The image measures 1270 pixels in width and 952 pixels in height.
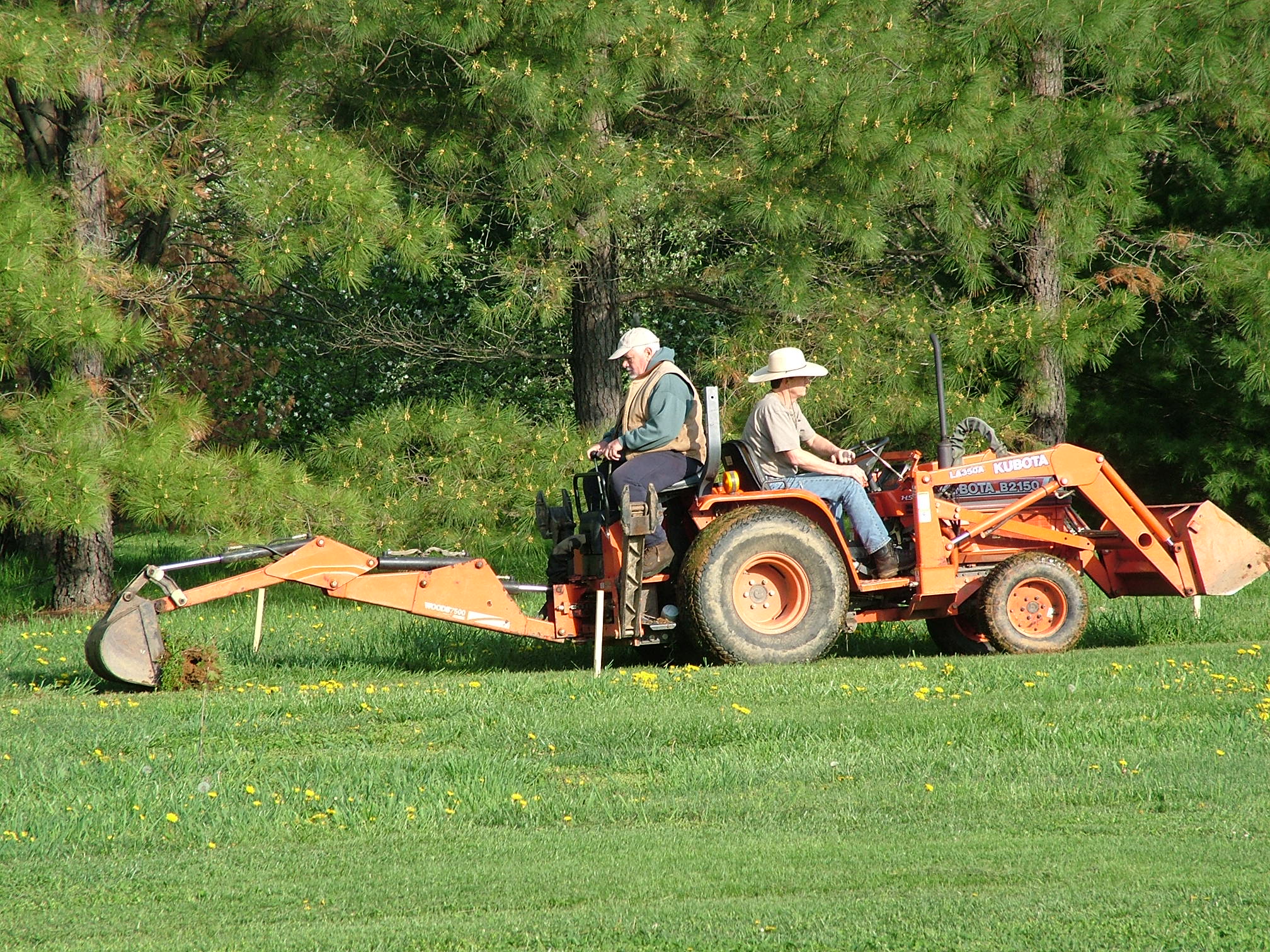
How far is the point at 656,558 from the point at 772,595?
2.46 ft

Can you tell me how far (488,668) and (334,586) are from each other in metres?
1.52

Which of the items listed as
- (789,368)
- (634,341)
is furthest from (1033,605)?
(634,341)

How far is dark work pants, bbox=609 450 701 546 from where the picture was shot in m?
8.72

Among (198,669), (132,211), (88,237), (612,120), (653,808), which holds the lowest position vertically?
(653,808)

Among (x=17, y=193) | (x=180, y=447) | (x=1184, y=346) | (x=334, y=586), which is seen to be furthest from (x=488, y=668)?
(x=1184, y=346)

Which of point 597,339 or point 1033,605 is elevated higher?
point 597,339

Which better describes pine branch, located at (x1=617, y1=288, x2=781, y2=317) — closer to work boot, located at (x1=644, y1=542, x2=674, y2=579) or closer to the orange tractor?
the orange tractor

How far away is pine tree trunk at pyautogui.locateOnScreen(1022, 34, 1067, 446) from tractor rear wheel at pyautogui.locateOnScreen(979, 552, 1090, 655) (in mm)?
3775

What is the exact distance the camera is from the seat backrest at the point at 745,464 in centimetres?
906

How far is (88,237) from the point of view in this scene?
12.0 m

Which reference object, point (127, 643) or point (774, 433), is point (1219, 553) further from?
point (127, 643)

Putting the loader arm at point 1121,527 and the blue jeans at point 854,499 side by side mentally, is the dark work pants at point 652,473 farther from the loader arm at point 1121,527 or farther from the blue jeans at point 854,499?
the loader arm at point 1121,527

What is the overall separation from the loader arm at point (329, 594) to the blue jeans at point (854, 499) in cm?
177

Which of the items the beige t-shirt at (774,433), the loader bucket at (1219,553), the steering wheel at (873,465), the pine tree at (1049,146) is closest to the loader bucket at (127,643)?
the beige t-shirt at (774,433)
